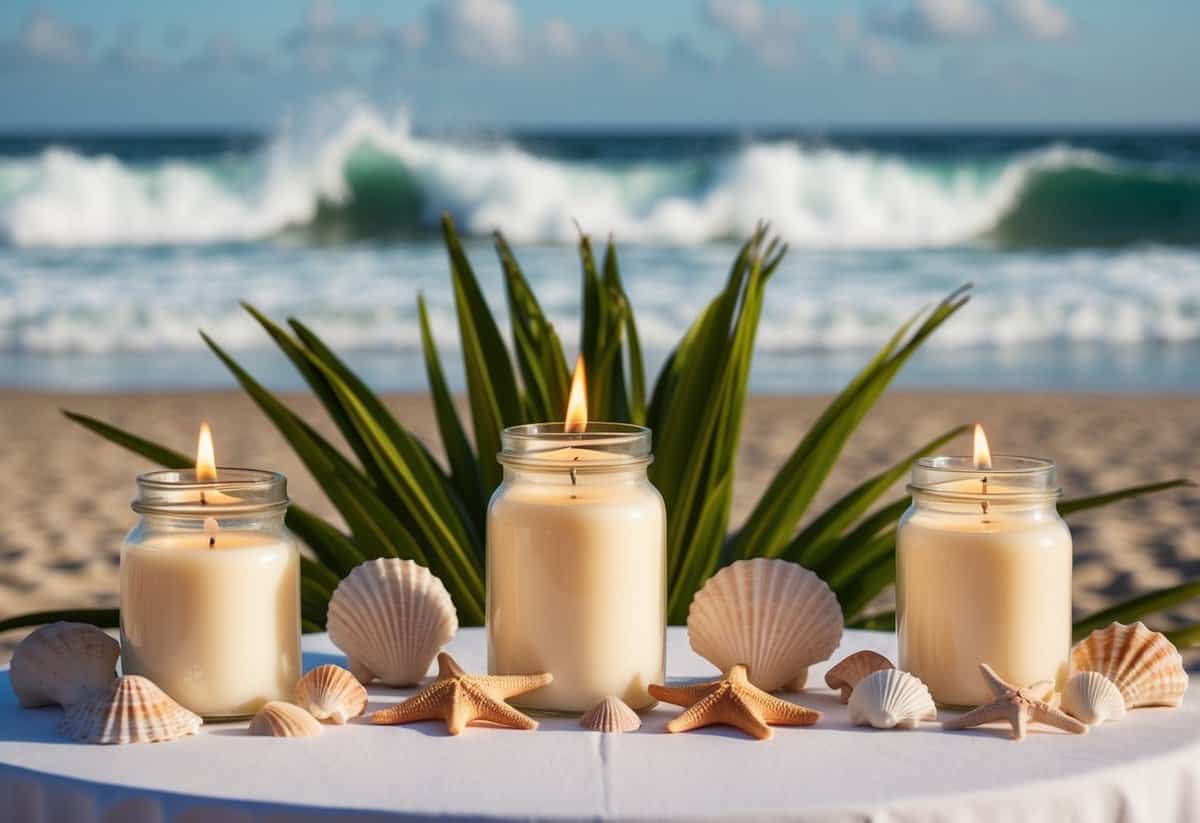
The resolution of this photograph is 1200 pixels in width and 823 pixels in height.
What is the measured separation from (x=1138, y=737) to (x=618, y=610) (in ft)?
1.23

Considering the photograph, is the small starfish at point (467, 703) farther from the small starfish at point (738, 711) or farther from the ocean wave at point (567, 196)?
the ocean wave at point (567, 196)

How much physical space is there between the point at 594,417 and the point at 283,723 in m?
1.00

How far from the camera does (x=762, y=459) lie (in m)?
6.30

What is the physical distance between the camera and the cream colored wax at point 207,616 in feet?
3.63

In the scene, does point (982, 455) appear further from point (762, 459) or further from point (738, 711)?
point (762, 459)

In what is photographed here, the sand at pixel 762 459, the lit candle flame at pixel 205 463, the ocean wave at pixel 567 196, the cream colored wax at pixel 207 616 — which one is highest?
the ocean wave at pixel 567 196

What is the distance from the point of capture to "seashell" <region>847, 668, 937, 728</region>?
3.61 ft

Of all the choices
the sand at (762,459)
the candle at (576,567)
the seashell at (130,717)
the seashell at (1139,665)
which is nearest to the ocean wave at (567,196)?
the sand at (762,459)

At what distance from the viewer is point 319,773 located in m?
1.01

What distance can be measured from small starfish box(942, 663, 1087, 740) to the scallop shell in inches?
5.6

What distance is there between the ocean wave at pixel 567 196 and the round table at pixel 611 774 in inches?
624

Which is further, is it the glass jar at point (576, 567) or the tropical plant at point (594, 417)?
the tropical plant at point (594, 417)

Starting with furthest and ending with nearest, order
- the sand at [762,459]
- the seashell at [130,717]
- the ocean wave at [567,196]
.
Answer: the ocean wave at [567,196], the sand at [762,459], the seashell at [130,717]

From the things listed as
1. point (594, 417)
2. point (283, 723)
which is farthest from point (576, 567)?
point (594, 417)
